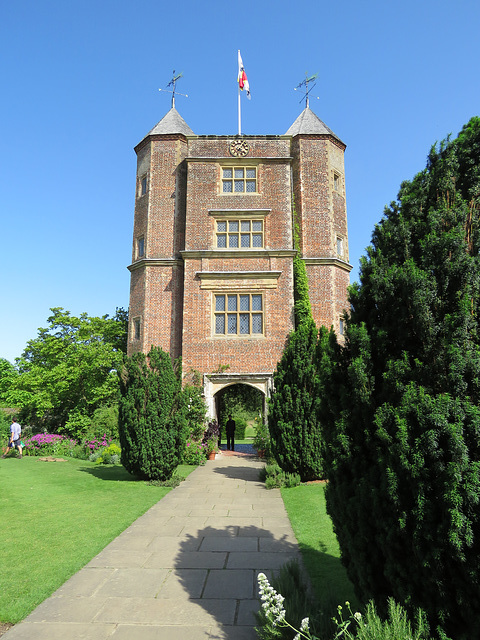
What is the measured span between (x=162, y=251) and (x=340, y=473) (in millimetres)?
17292

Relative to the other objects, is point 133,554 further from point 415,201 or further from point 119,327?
point 119,327

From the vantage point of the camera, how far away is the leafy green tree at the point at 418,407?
8.68 ft

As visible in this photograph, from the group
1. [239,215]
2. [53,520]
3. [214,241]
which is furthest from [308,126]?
[53,520]

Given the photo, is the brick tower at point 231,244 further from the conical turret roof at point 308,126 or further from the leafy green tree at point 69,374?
the leafy green tree at point 69,374

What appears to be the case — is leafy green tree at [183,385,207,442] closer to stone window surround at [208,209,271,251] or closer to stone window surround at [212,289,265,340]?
stone window surround at [212,289,265,340]

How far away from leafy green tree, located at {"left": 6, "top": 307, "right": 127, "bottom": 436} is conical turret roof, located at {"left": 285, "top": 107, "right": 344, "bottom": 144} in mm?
14092

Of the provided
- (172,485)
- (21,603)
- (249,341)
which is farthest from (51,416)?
(21,603)

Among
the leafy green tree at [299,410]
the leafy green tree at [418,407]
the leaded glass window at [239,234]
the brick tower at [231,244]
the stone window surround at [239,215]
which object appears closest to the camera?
the leafy green tree at [418,407]

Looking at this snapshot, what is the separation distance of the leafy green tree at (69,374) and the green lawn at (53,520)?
784 cm

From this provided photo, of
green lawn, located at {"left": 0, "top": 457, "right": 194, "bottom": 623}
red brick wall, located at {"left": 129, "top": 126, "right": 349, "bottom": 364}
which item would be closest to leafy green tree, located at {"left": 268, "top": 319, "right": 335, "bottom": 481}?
green lawn, located at {"left": 0, "top": 457, "right": 194, "bottom": 623}

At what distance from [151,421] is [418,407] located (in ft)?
27.9

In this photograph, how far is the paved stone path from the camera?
12.0ft

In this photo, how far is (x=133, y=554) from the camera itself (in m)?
5.57

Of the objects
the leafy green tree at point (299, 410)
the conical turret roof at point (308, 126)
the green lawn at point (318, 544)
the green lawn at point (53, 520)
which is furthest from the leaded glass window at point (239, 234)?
the green lawn at point (318, 544)
